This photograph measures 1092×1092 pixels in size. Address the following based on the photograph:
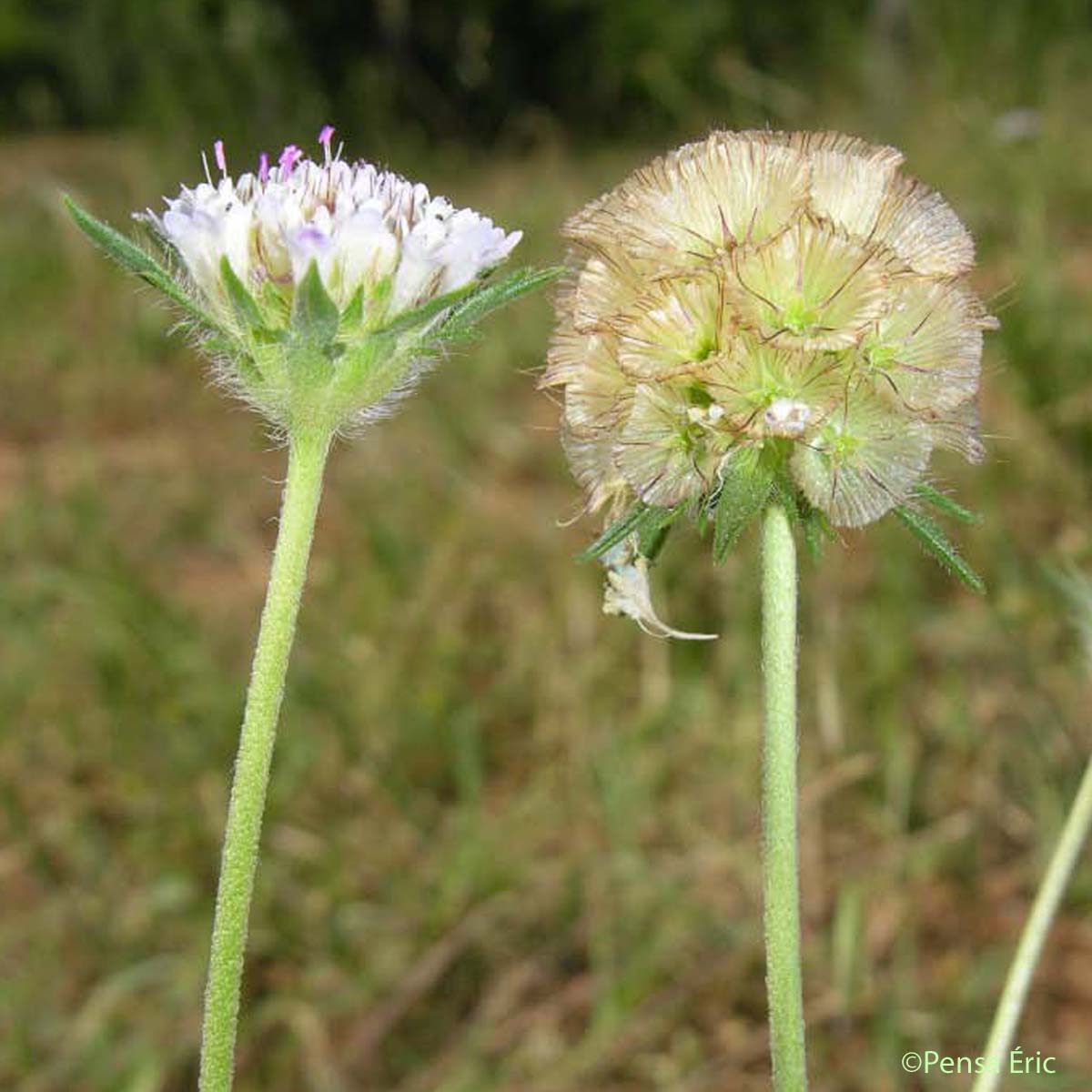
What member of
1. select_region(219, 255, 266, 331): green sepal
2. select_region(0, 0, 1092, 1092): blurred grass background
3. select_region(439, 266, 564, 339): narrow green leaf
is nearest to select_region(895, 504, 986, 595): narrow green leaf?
select_region(439, 266, 564, 339): narrow green leaf

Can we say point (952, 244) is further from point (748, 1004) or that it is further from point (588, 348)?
point (748, 1004)

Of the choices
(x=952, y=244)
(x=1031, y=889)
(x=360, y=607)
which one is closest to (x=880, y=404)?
(x=952, y=244)

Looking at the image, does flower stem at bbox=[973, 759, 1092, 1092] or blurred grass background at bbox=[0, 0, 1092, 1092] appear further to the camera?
blurred grass background at bbox=[0, 0, 1092, 1092]

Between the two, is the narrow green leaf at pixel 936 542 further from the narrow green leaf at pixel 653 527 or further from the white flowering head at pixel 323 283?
the white flowering head at pixel 323 283

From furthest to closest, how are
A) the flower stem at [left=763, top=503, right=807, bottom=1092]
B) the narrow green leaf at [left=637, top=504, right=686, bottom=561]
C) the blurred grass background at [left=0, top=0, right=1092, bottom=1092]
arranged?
1. the blurred grass background at [left=0, top=0, right=1092, bottom=1092]
2. the narrow green leaf at [left=637, top=504, right=686, bottom=561]
3. the flower stem at [left=763, top=503, right=807, bottom=1092]

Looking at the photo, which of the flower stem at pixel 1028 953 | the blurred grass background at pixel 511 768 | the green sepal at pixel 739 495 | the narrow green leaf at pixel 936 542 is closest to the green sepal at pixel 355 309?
the green sepal at pixel 739 495

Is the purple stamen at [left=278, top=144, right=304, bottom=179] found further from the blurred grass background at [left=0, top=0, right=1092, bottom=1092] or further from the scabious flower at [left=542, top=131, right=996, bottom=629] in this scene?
the blurred grass background at [left=0, top=0, right=1092, bottom=1092]
